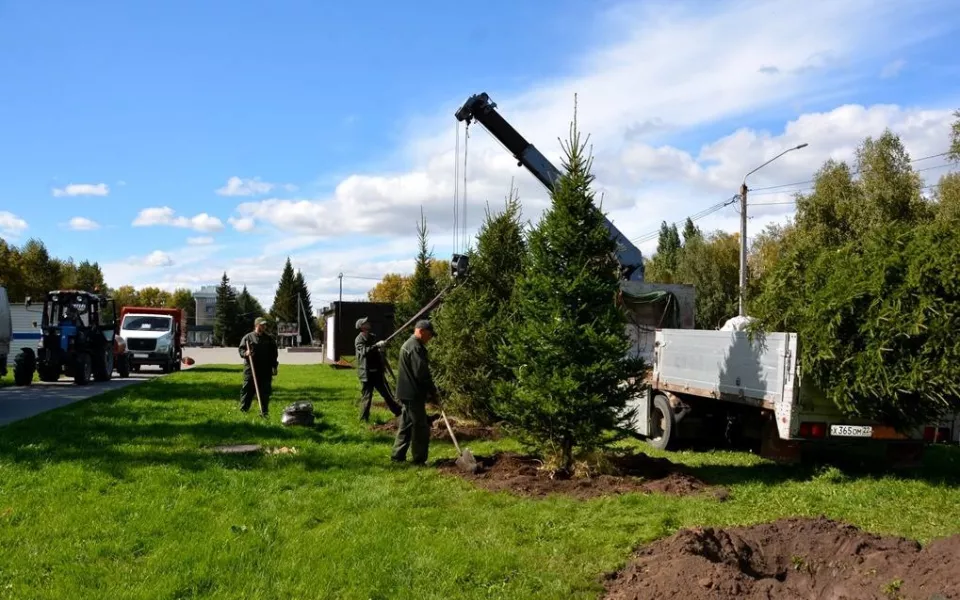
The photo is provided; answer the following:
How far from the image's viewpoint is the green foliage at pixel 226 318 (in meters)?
98.6

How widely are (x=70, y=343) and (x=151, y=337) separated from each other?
350 inches

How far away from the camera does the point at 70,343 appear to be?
22.3 m

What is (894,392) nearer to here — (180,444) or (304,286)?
(180,444)

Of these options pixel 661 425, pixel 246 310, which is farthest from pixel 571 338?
pixel 246 310

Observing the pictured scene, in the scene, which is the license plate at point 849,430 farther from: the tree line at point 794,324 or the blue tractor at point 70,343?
the blue tractor at point 70,343

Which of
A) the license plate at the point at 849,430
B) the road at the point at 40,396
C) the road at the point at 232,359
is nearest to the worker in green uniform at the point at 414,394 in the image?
the license plate at the point at 849,430

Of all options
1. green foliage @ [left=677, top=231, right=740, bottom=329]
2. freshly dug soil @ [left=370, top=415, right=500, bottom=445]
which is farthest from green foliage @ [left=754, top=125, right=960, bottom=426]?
green foliage @ [left=677, top=231, right=740, bottom=329]

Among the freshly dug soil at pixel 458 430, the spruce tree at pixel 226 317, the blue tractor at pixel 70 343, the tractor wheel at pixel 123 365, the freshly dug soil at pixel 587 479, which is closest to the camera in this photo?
the freshly dug soil at pixel 587 479

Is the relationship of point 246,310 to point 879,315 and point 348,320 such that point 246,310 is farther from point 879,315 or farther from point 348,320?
point 879,315

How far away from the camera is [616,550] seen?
5793mm

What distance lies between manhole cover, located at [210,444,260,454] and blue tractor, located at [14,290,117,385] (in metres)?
14.0

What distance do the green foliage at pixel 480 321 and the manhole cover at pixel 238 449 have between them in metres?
3.98

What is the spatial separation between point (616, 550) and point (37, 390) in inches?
756

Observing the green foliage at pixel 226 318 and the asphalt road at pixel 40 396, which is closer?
the asphalt road at pixel 40 396
